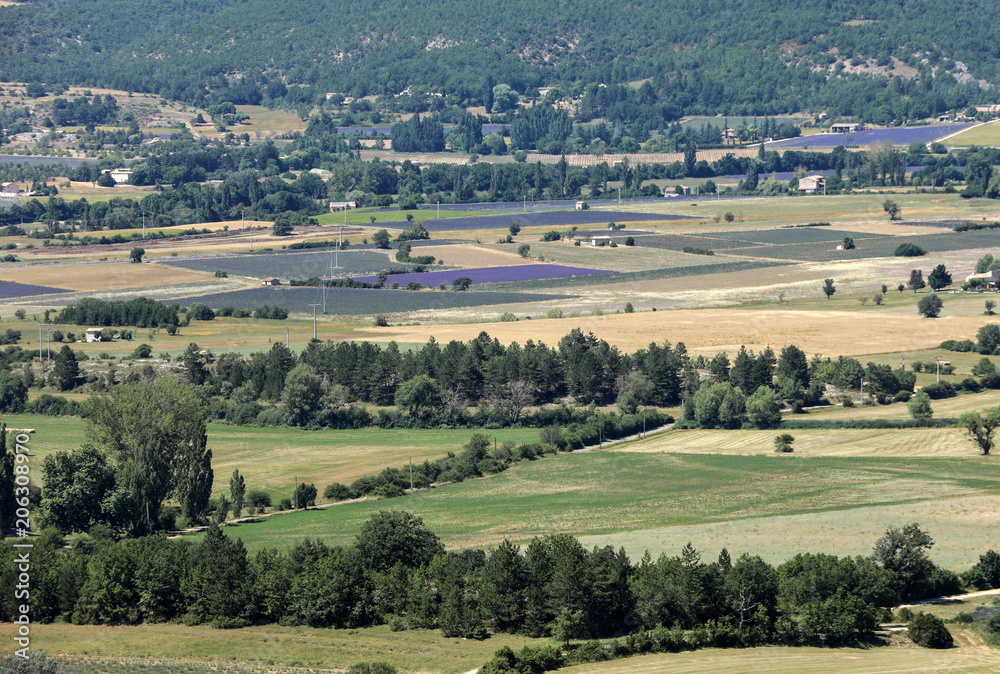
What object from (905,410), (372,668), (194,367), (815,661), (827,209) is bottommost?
(815,661)

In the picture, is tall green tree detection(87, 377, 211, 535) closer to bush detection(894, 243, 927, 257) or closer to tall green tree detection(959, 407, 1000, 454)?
tall green tree detection(959, 407, 1000, 454)

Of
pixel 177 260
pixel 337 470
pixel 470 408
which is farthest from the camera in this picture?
pixel 177 260

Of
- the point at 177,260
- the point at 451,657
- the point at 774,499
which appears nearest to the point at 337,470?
the point at 774,499

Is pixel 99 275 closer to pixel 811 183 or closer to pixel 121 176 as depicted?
pixel 121 176

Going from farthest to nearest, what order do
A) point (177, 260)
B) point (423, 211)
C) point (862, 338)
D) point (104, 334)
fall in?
point (423, 211), point (177, 260), point (104, 334), point (862, 338)

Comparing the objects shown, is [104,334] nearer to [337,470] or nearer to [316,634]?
[337,470]

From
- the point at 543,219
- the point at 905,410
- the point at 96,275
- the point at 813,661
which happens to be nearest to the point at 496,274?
the point at 96,275

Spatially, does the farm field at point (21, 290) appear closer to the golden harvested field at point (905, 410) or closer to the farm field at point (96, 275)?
the farm field at point (96, 275)
